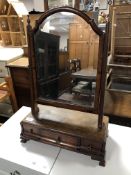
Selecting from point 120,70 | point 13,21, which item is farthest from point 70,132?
point 13,21

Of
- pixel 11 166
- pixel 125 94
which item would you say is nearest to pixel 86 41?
pixel 11 166

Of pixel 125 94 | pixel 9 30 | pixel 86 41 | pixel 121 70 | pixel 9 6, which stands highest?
pixel 9 6

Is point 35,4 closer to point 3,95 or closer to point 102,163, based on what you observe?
point 3,95

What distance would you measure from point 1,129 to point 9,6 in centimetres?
123

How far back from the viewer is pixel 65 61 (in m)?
0.80

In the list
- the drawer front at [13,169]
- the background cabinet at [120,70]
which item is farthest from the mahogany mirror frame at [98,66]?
the background cabinet at [120,70]

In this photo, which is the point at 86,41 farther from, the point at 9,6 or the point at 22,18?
the point at 9,6

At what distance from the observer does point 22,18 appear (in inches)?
64.0

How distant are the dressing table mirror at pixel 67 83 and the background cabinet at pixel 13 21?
3.12 feet

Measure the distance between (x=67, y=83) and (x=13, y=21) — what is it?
3.94 feet

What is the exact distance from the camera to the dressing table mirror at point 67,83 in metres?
0.73

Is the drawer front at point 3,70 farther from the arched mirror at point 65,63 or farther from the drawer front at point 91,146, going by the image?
the drawer front at point 91,146

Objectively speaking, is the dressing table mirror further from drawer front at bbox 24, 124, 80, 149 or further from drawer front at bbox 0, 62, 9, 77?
drawer front at bbox 0, 62, 9, 77

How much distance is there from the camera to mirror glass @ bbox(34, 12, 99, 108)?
756 millimetres
